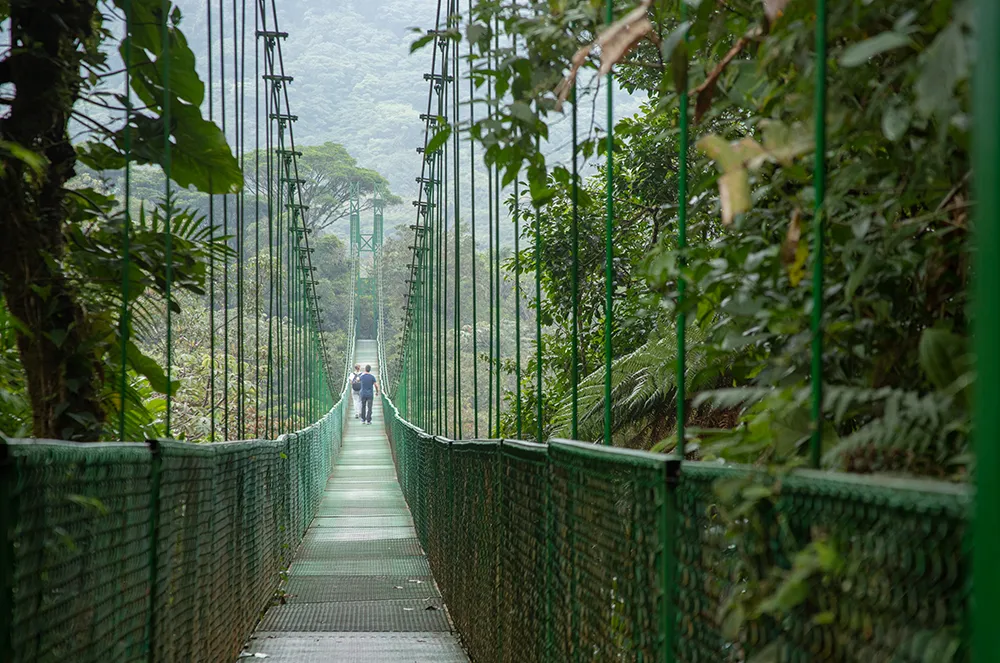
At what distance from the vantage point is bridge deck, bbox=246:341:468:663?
177 inches

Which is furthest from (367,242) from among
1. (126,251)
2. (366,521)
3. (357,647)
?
(126,251)

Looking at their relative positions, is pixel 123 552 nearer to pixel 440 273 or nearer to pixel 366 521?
pixel 366 521

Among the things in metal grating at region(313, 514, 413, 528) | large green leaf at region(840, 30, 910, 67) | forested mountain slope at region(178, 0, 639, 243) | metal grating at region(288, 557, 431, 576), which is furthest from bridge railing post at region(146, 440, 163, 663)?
forested mountain slope at region(178, 0, 639, 243)

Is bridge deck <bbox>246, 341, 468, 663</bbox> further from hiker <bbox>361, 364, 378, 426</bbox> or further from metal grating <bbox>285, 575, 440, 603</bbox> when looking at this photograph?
hiker <bbox>361, 364, 378, 426</bbox>

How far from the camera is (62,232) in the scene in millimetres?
3117

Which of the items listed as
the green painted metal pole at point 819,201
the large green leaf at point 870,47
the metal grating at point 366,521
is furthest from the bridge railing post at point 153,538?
the metal grating at point 366,521

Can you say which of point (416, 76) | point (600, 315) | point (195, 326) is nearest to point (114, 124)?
point (600, 315)

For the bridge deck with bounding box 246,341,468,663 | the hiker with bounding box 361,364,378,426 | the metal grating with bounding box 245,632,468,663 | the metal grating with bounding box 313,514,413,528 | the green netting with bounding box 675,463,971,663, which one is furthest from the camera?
the hiker with bounding box 361,364,378,426

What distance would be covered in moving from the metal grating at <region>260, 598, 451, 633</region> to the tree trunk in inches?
89.6

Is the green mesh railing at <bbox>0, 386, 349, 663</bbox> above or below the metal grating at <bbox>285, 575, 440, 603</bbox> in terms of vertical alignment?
above

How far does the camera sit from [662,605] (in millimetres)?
1543

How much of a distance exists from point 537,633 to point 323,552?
5527mm

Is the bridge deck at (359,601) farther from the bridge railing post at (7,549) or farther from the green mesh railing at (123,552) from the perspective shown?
the bridge railing post at (7,549)

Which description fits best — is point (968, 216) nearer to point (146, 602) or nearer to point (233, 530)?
point (146, 602)
